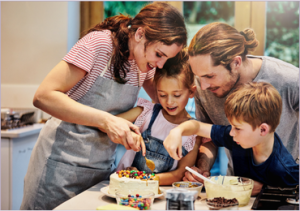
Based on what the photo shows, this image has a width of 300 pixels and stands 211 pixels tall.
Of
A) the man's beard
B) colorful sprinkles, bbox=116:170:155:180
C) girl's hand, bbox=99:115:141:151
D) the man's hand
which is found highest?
the man's beard

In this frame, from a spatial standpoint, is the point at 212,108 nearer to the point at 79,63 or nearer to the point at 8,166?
the point at 79,63

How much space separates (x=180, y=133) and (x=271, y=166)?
1.07ft

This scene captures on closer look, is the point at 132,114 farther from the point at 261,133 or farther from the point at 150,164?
the point at 261,133

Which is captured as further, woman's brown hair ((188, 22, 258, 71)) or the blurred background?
the blurred background

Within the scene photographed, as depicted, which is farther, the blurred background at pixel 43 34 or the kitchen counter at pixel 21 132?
the blurred background at pixel 43 34

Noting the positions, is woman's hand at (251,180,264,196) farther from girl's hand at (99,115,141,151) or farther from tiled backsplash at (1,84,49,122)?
tiled backsplash at (1,84,49,122)

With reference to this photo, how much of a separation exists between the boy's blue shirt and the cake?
1.05ft

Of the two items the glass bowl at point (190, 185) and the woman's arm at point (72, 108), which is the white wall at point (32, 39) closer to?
the woman's arm at point (72, 108)

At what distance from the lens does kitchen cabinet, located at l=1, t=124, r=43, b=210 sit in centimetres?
227

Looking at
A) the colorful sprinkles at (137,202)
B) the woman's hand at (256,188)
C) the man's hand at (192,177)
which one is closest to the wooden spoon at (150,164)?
the man's hand at (192,177)

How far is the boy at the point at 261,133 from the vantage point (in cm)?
101

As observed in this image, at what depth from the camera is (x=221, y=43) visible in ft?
3.57

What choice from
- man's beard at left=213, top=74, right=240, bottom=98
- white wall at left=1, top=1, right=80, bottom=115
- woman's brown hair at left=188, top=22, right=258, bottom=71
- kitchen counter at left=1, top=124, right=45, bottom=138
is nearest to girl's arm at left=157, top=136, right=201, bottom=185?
man's beard at left=213, top=74, right=240, bottom=98

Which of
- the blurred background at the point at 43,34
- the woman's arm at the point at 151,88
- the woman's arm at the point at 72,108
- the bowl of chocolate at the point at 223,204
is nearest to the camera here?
the bowl of chocolate at the point at 223,204
